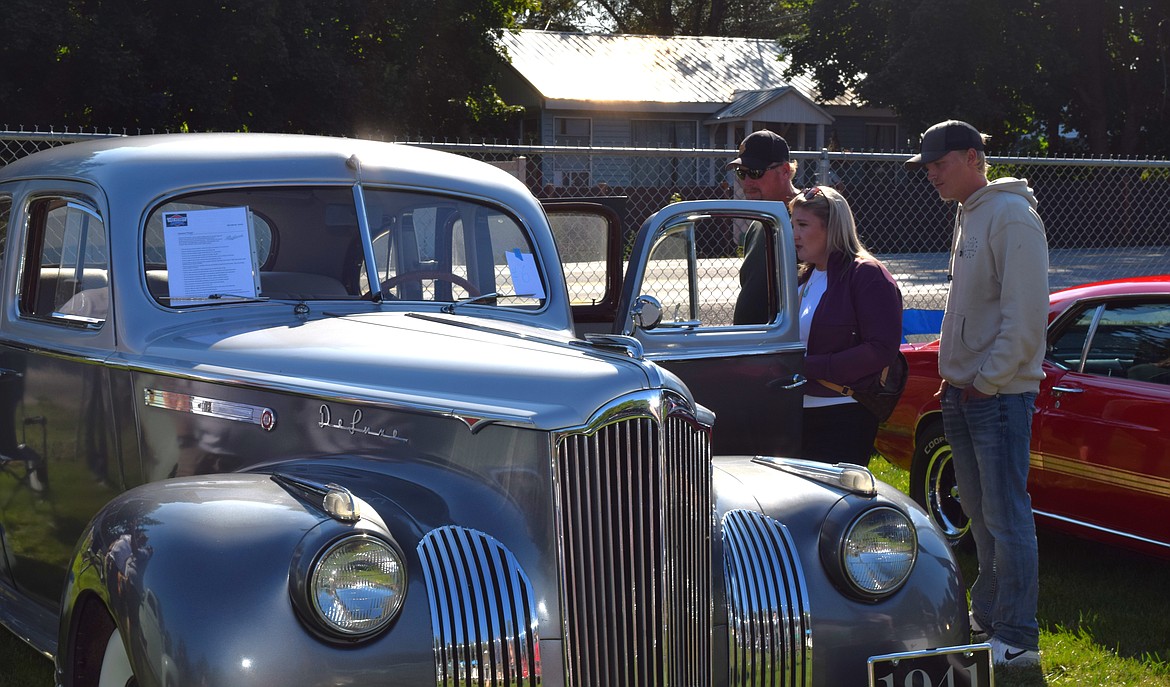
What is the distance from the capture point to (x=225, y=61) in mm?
22484

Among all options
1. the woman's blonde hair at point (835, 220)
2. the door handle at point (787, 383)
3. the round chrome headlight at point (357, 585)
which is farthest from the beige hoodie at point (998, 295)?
A: the round chrome headlight at point (357, 585)

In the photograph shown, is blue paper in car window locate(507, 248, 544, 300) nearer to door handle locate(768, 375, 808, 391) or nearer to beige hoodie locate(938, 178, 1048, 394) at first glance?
door handle locate(768, 375, 808, 391)

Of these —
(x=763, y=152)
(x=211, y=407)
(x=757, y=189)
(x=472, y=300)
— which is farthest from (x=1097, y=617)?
(x=211, y=407)

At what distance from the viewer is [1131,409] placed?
5.54 meters

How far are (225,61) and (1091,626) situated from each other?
20455mm

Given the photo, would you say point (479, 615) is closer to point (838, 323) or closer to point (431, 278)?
point (431, 278)

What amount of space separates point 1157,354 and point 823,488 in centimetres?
276

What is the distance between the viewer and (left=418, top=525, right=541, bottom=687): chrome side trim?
Answer: 9.48 feet

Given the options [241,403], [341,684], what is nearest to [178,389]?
[241,403]

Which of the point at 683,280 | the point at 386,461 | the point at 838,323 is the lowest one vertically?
the point at 386,461

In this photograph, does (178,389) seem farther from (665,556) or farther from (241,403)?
(665,556)

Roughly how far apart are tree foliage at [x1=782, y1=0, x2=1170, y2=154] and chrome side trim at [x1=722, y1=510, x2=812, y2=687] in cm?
2820

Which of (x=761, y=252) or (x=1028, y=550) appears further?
(x=761, y=252)

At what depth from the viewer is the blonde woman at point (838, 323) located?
15.7 feet
